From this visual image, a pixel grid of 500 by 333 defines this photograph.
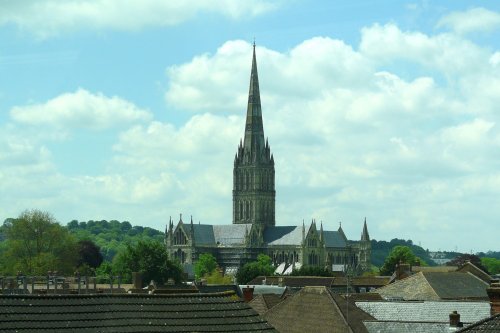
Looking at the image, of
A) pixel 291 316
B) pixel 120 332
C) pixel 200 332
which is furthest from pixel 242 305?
pixel 291 316

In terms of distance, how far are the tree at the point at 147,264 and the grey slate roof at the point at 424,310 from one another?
7610 cm

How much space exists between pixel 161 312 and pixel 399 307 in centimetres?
2944

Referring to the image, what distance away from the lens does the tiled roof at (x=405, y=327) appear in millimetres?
41906

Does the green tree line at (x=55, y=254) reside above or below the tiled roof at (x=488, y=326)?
above

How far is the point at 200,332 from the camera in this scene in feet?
76.7

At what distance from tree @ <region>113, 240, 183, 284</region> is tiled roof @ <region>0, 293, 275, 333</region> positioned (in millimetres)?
102679

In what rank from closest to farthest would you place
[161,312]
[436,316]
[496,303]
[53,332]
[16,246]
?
[53,332], [161,312], [496,303], [436,316], [16,246]

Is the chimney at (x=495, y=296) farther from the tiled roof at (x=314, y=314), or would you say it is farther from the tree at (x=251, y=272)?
the tree at (x=251, y=272)

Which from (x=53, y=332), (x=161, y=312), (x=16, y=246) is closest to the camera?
(x=53, y=332)

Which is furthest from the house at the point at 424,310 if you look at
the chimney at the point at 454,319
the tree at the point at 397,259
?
the tree at the point at 397,259

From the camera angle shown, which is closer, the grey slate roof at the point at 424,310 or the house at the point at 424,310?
the house at the point at 424,310

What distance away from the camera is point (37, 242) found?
5463 inches

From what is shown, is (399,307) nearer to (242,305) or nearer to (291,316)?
(291,316)

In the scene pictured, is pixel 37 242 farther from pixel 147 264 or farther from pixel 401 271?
Result: pixel 401 271
